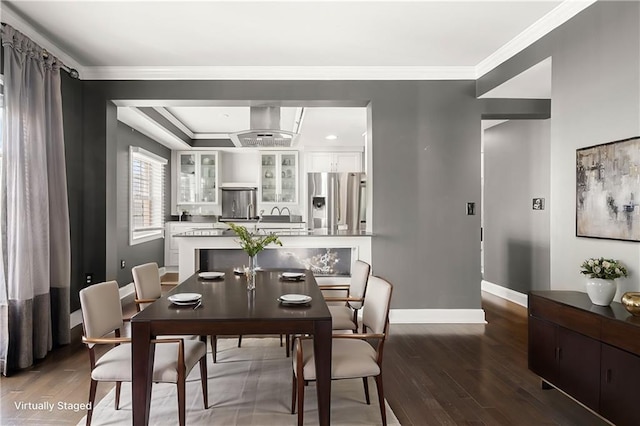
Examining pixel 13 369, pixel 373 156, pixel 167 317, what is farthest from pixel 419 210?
pixel 13 369

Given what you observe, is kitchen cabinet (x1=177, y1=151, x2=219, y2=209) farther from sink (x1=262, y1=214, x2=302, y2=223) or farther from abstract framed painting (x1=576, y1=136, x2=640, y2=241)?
abstract framed painting (x1=576, y1=136, x2=640, y2=241)

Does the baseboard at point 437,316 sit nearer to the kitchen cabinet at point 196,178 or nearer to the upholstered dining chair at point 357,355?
the upholstered dining chair at point 357,355

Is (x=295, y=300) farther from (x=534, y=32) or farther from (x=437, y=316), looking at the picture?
(x=534, y=32)

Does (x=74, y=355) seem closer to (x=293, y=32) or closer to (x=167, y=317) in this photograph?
(x=167, y=317)

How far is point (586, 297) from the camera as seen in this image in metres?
2.54

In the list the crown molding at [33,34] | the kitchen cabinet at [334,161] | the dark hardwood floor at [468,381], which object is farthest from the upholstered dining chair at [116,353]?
the kitchen cabinet at [334,161]

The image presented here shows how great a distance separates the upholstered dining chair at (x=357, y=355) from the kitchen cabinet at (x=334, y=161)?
18.0ft

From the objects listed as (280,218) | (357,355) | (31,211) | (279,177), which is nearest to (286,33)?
(31,211)

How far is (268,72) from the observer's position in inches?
167

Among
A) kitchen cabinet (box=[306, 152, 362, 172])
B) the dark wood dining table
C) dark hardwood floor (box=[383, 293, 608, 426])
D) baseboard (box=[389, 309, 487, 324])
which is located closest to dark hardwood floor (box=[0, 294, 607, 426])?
dark hardwood floor (box=[383, 293, 608, 426])

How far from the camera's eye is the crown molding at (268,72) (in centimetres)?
423

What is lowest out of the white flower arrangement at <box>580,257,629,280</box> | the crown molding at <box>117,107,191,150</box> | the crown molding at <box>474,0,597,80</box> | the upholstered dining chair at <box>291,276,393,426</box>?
the upholstered dining chair at <box>291,276,393,426</box>

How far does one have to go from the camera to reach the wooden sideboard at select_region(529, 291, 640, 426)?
6.42 feet

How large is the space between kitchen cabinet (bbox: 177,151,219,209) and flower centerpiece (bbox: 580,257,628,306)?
6809 mm
